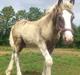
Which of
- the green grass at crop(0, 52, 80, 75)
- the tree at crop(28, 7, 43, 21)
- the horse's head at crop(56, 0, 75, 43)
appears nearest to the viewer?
the horse's head at crop(56, 0, 75, 43)

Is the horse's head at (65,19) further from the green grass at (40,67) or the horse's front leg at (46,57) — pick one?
the green grass at (40,67)

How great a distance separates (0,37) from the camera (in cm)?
4666

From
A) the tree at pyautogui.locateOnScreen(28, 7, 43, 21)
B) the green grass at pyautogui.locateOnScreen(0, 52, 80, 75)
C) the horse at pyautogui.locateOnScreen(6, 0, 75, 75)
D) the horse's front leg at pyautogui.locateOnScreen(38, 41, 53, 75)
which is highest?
the tree at pyautogui.locateOnScreen(28, 7, 43, 21)

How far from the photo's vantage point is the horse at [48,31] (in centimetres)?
717

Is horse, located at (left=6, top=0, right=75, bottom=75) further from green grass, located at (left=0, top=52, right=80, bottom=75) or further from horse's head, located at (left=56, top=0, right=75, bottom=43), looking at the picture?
green grass, located at (left=0, top=52, right=80, bottom=75)

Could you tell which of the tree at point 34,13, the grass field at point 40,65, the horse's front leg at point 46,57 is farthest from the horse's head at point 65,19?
the tree at point 34,13

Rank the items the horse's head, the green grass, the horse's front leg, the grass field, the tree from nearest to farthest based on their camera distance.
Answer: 1. the horse's head
2. the horse's front leg
3. the green grass
4. the grass field
5. the tree

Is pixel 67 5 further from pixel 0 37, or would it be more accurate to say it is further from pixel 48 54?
pixel 0 37

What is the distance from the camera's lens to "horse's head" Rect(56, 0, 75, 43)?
697 centimetres

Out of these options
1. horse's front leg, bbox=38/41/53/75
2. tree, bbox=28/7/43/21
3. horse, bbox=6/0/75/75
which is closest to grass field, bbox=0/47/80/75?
horse, bbox=6/0/75/75

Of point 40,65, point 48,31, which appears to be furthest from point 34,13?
point 48,31

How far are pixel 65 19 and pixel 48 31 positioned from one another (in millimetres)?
856

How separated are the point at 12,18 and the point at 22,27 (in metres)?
53.4

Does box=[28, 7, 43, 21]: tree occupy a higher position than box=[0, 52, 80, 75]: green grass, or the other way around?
box=[28, 7, 43, 21]: tree
